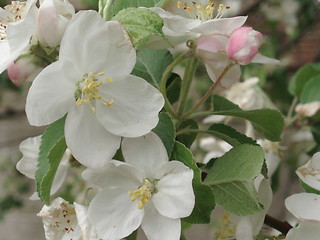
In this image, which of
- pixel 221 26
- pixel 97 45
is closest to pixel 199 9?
pixel 221 26

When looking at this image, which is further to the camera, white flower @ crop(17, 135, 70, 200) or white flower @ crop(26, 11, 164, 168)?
white flower @ crop(17, 135, 70, 200)

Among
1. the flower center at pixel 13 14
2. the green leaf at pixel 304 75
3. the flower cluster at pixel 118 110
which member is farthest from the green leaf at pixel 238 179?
the green leaf at pixel 304 75

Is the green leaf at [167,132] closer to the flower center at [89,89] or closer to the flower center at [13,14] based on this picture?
the flower center at [89,89]

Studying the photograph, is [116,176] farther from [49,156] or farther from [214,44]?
[214,44]

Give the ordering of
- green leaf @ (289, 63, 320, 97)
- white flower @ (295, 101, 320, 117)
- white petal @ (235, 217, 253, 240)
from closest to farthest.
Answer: white petal @ (235, 217, 253, 240) → white flower @ (295, 101, 320, 117) → green leaf @ (289, 63, 320, 97)

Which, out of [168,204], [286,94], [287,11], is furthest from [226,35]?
[287,11]

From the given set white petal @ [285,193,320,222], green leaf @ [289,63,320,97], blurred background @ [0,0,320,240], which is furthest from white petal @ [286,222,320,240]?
blurred background @ [0,0,320,240]

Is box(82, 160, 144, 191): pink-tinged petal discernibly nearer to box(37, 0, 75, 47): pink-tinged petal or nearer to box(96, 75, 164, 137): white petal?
box(96, 75, 164, 137): white petal
